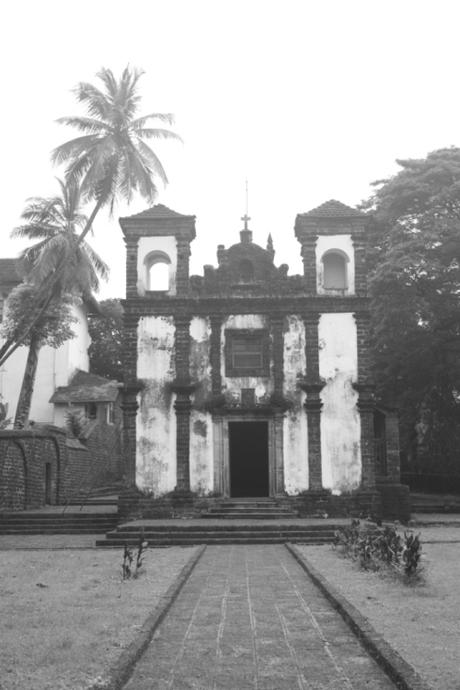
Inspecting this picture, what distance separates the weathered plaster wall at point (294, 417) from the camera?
69.9ft

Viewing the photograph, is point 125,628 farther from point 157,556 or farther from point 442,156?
point 442,156

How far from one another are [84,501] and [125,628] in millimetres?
19193

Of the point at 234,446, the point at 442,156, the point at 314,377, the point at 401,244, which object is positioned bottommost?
the point at 234,446

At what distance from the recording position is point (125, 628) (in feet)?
25.2

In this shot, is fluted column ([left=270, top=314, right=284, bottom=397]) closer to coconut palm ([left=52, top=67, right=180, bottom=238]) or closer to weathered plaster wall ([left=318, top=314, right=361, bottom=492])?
weathered plaster wall ([left=318, top=314, right=361, bottom=492])

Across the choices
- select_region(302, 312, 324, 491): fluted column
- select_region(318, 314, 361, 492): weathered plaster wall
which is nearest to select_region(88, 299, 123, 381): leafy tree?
select_region(302, 312, 324, 491): fluted column

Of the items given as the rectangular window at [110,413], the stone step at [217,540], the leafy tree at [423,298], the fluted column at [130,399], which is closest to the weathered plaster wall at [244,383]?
the fluted column at [130,399]

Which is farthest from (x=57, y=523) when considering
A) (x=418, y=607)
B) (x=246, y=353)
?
(x=418, y=607)

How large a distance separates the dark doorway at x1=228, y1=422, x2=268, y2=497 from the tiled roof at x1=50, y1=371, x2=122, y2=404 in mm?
10261

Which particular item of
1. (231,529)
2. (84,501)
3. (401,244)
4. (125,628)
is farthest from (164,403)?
(125,628)

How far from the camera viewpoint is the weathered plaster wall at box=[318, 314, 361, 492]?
2136 centimetres

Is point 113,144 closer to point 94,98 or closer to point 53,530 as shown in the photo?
point 94,98

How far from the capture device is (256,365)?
72.6 ft

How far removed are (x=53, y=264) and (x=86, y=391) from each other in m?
10.5
